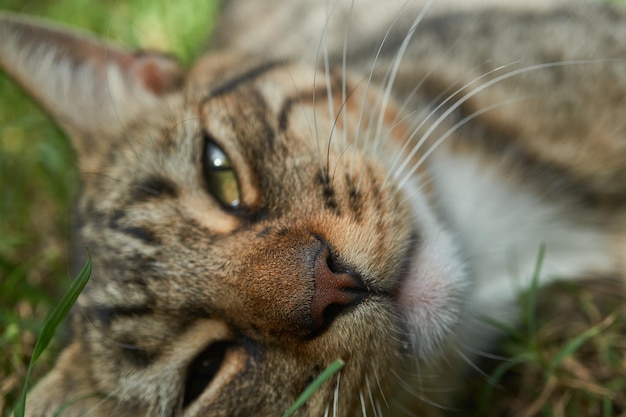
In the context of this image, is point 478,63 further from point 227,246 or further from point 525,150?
point 227,246

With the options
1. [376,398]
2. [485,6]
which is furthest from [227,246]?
[485,6]

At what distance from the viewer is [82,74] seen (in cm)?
229

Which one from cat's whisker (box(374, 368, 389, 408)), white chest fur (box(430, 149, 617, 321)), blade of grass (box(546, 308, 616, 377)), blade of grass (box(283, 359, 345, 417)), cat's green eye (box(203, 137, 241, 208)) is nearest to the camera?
blade of grass (box(283, 359, 345, 417))

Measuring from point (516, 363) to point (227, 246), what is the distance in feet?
3.69

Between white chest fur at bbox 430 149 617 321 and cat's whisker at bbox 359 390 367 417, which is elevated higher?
white chest fur at bbox 430 149 617 321

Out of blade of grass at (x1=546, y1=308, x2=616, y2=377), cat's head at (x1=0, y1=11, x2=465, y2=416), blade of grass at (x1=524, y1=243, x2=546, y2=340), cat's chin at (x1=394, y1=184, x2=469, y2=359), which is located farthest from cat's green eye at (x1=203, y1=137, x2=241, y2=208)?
blade of grass at (x1=546, y1=308, x2=616, y2=377)

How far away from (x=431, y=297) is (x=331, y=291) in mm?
334

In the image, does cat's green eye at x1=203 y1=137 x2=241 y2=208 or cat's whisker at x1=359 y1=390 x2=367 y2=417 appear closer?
cat's whisker at x1=359 y1=390 x2=367 y2=417

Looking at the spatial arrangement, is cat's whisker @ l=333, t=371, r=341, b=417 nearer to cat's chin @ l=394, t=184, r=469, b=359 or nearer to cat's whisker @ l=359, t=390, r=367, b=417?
cat's whisker @ l=359, t=390, r=367, b=417

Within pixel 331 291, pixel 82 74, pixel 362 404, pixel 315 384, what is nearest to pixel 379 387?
pixel 362 404

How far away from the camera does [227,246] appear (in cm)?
164

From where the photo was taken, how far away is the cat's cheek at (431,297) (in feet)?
5.24

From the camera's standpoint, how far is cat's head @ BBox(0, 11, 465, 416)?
1.48m

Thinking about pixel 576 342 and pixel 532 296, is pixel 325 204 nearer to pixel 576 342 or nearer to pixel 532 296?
pixel 532 296
